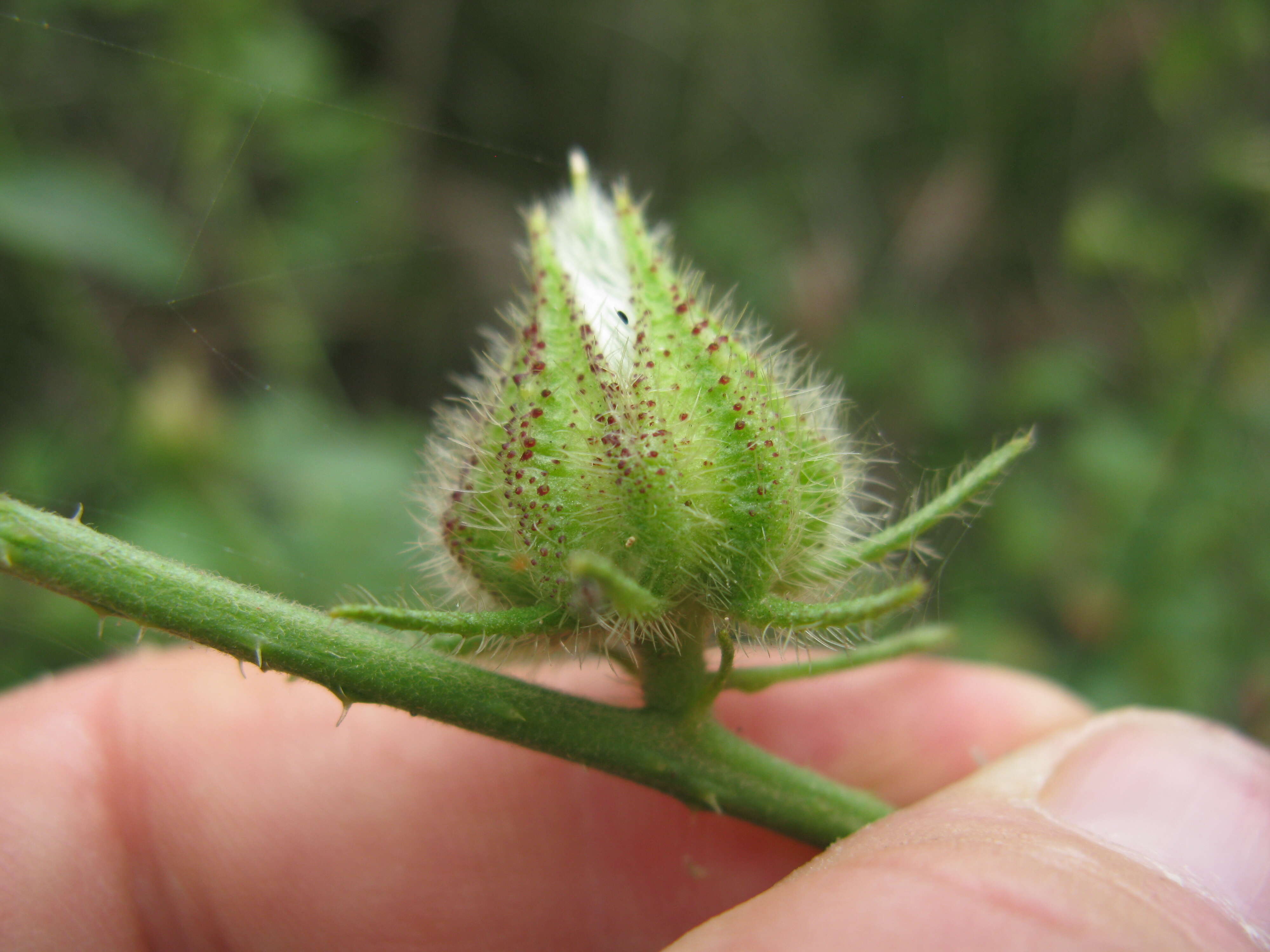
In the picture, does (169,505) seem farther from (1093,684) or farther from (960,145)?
(960,145)

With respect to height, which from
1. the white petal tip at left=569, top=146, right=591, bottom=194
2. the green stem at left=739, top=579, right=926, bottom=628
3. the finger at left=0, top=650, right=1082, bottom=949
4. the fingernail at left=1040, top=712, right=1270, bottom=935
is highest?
the white petal tip at left=569, top=146, right=591, bottom=194

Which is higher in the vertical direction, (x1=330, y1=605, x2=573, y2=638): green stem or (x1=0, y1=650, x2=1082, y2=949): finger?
(x1=330, y1=605, x2=573, y2=638): green stem

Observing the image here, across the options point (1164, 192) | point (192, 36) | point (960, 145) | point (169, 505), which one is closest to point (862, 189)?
point (960, 145)

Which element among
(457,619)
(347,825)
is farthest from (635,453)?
(347,825)

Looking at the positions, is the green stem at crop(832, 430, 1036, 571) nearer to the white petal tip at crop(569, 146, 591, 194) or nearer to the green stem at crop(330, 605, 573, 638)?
the green stem at crop(330, 605, 573, 638)

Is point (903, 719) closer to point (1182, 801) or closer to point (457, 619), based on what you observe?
point (1182, 801)

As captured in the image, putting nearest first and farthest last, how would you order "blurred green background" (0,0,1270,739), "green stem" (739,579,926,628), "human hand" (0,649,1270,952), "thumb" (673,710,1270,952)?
"green stem" (739,579,926,628), "thumb" (673,710,1270,952), "human hand" (0,649,1270,952), "blurred green background" (0,0,1270,739)

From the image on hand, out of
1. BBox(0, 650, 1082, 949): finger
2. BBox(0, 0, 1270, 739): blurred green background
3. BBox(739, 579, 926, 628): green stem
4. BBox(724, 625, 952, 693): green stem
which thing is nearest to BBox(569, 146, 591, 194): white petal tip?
BBox(0, 0, 1270, 739): blurred green background

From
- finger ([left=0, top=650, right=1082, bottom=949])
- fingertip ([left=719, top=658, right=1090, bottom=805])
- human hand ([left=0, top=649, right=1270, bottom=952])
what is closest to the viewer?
human hand ([left=0, top=649, right=1270, bottom=952])
